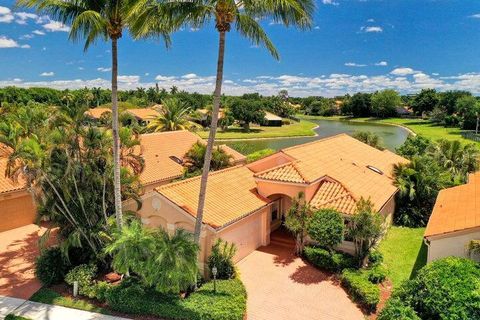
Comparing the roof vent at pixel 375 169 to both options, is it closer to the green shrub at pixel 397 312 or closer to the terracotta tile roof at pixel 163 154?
the terracotta tile roof at pixel 163 154

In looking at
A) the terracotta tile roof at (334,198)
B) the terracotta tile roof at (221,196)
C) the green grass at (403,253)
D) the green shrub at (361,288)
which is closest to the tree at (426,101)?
the green grass at (403,253)

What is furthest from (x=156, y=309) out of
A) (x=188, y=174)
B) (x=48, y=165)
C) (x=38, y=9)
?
(x=188, y=174)

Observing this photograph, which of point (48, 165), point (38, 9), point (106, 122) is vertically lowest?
point (48, 165)

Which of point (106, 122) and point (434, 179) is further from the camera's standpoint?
point (434, 179)

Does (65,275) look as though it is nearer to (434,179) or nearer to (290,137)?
(434,179)

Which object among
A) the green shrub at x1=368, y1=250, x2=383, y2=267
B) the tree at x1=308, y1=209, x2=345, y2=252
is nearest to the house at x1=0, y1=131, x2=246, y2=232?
the tree at x1=308, y1=209, x2=345, y2=252

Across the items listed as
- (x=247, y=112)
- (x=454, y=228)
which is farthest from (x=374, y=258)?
(x=247, y=112)
